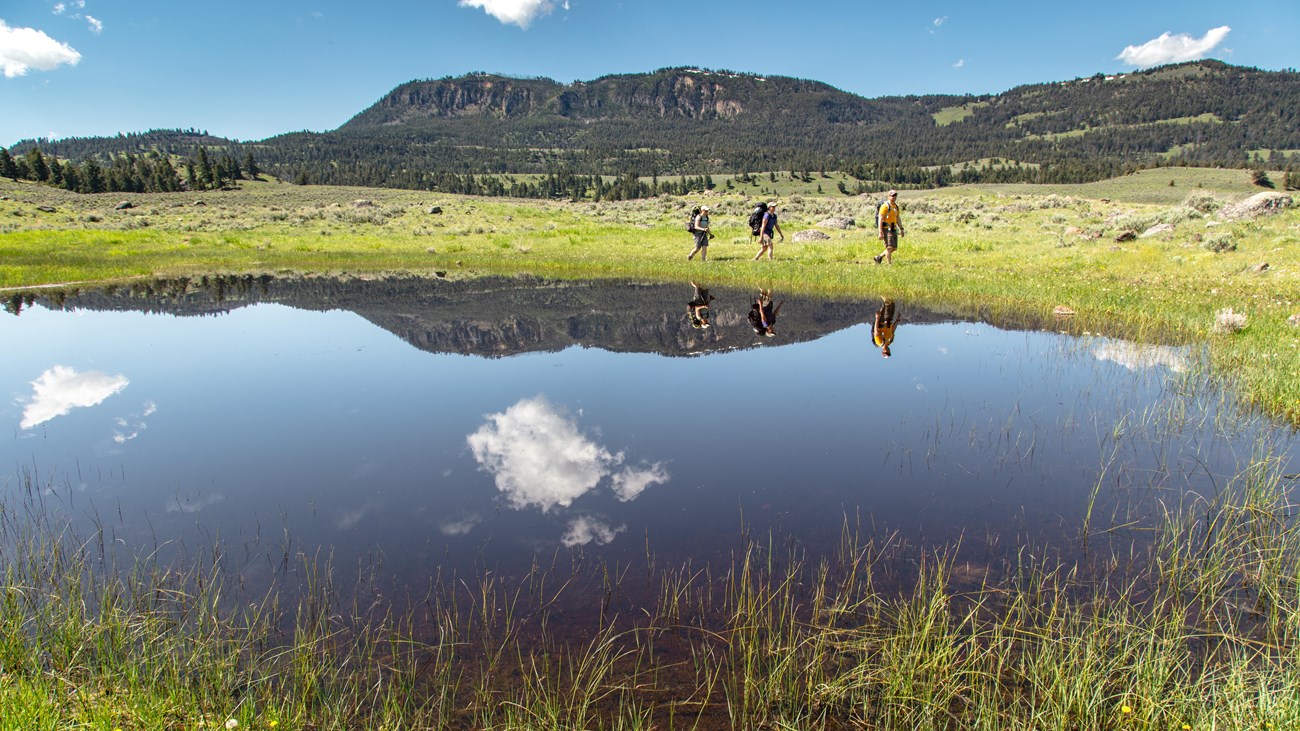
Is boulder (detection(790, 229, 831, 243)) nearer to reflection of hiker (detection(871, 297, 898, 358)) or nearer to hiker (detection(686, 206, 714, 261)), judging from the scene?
hiker (detection(686, 206, 714, 261))

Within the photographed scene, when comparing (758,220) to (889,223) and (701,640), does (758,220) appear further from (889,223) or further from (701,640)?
(701,640)

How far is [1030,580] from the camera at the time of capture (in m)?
4.91

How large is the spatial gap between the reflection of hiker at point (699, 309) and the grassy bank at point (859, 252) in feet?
7.60

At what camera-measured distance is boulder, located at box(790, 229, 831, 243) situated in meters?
34.6

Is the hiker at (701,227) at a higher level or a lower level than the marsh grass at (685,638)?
higher

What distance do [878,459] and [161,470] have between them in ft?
25.7

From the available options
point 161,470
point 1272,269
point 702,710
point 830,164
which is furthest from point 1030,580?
point 830,164

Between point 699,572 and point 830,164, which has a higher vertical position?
point 830,164

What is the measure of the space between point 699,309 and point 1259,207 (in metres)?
26.9

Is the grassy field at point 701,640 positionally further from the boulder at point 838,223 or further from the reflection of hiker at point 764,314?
the boulder at point 838,223

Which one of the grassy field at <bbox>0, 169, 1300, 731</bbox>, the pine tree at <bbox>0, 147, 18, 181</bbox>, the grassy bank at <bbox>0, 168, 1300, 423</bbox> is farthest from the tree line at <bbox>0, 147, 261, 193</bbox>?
the grassy field at <bbox>0, 169, 1300, 731</bbox>

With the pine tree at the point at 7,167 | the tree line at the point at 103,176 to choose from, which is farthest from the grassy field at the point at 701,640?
the pine tree at the point at 7,167

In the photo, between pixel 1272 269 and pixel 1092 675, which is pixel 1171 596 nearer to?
pixel 1092 675

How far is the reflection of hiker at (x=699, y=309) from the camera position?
53.9 feet
